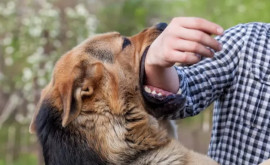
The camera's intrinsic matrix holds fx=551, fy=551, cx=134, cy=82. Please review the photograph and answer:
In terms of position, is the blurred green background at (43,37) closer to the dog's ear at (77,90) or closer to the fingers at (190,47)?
the dog's ear at (77,90)

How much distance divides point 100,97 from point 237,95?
750 mm

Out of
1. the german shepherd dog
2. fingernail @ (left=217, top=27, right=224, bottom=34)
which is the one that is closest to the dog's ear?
the german shepherd dog

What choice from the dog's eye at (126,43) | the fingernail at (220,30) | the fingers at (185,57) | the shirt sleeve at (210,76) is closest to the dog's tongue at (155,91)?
the shirt sleeve at (210,76)

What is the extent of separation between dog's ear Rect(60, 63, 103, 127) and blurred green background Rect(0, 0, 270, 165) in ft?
13.5

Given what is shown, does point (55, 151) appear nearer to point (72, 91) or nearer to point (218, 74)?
point (72, 91)

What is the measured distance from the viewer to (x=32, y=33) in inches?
266

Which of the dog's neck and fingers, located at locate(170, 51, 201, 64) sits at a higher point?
fingers, located at locate(170, 51, 201, 64)

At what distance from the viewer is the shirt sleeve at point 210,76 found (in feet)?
9.08

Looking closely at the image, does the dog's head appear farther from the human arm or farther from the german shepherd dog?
the human arm

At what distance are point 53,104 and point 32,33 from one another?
436cm

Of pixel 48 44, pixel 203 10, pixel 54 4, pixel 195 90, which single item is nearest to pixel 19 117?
pixel 48 44

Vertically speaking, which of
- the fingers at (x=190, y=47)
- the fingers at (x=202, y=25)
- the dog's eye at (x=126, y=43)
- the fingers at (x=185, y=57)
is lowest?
the dog's eye at (x=126, y=43)

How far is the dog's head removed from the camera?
2.50 meters

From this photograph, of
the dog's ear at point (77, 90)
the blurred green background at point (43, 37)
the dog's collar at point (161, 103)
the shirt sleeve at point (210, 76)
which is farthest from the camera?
the blurred green background at point (43, 37)
